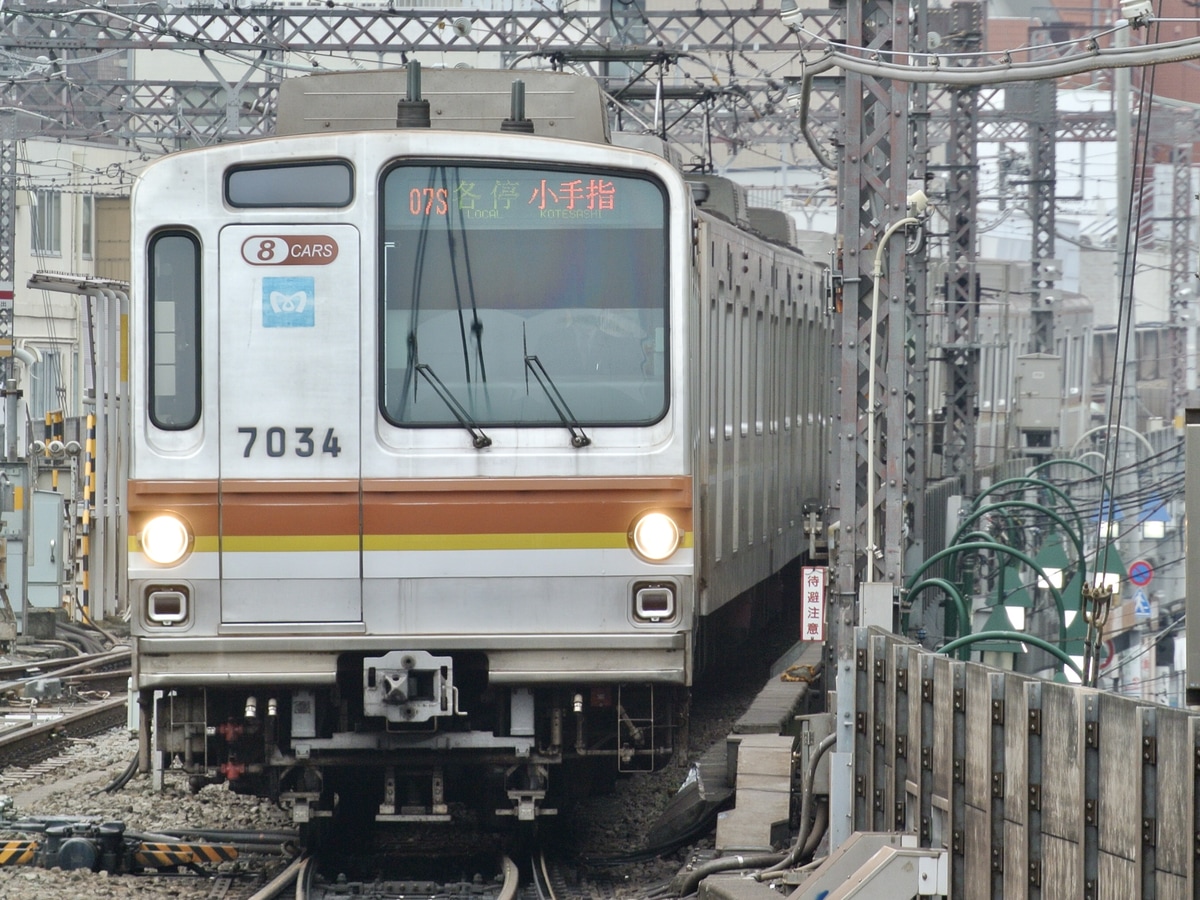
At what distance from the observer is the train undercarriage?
7430 mm

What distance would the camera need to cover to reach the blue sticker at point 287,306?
7512mm

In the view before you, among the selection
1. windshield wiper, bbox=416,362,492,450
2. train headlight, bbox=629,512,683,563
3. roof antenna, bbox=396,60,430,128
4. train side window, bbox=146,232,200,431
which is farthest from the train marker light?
roof antenna, bbox=396,60,430,128

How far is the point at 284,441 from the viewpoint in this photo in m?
7.48

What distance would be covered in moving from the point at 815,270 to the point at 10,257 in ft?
40.1

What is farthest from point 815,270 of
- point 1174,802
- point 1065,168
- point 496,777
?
point 1065,168

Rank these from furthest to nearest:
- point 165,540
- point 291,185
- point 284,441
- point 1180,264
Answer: point 1180,264 → point 291,185 → point 284,441 → point 165,540

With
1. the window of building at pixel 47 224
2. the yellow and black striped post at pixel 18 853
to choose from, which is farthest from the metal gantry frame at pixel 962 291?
the window of building at pixel 47 224

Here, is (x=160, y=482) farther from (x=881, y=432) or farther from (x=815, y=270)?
(x=815, y=270)

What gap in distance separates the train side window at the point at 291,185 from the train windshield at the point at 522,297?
184 mm

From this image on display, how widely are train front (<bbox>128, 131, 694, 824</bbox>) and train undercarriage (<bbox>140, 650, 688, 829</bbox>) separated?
0.07 feet

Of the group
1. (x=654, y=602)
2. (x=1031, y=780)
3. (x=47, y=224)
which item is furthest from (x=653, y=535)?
(x=47, y=224)

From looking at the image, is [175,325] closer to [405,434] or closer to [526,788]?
[405,434]

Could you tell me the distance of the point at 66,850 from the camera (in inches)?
323

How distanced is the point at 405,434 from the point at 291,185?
1094 mm
